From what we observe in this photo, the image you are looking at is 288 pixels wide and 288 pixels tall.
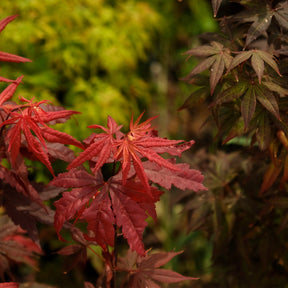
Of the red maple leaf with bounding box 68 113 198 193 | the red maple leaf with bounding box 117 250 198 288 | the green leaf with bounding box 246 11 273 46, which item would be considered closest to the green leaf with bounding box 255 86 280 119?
the green leaf with bounding box 246 11 273 46

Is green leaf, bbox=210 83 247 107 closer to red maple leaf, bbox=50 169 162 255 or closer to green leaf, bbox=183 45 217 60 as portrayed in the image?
green leaf, bbox=183 45 217 60

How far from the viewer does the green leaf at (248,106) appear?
855 millimetres

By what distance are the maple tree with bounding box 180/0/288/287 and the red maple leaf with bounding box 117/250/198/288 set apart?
32 cm

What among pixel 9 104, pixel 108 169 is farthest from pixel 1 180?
pixel 108 169

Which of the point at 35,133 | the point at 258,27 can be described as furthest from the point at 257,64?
the point at 35,133

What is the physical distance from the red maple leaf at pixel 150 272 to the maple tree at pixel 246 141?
12.5 inches

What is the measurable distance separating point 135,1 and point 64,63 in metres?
0.71

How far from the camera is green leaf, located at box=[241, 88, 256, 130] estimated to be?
2.81 feet

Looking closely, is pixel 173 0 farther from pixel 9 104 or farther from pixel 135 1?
pixel 9 104

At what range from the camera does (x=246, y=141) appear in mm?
1186

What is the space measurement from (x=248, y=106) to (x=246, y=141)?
1.11 ft

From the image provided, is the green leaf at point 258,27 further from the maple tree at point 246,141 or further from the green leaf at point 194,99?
the green leaf at point 194,99

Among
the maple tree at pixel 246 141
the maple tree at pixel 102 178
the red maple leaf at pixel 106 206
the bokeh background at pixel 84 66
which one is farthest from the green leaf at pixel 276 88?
the bokeh background at pixel 84 66

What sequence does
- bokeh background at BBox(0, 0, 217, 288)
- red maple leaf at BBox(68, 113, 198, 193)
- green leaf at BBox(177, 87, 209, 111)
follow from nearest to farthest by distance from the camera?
1. red maple leaf at BBox(68, 113, 198, 193)
2. green leaf at BBox(177, 87, 209, 111)
3. bokeh background at BBox(0, 0, 217, 288)
